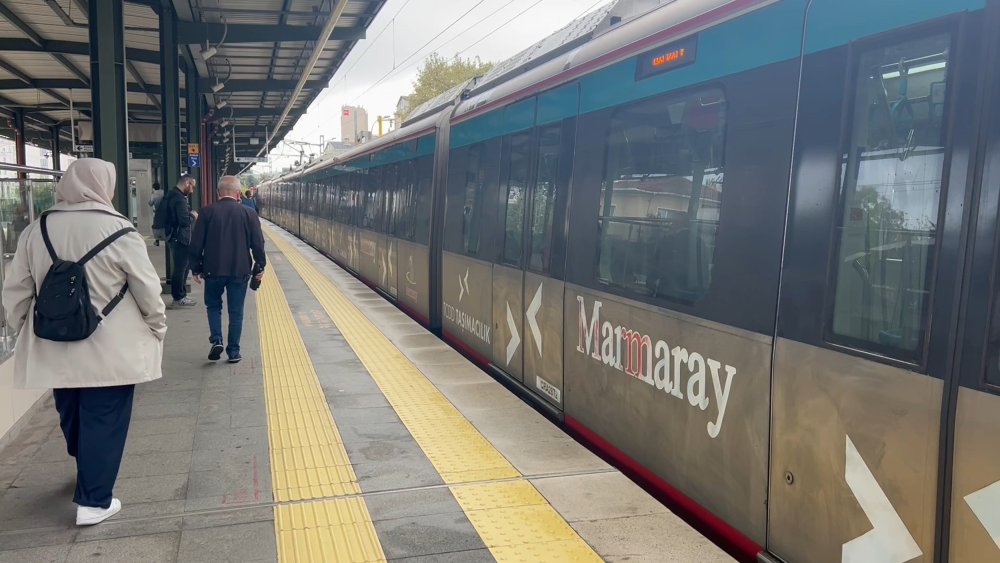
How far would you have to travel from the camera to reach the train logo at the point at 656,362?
353cm

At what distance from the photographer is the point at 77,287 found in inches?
136

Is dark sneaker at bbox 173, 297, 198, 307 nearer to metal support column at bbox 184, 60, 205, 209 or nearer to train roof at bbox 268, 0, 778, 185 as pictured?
train roof at bbox 268, 0, 778, 185

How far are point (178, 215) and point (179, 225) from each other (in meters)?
0.14

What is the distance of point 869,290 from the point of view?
271cm

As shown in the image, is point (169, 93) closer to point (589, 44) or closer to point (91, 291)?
point (589, 44)

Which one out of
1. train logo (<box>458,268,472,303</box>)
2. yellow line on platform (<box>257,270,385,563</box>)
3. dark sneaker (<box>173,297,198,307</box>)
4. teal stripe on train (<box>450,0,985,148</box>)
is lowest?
dark sneaker (<box>173,297,198,307</box>)

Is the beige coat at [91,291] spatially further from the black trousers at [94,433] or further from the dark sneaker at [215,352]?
the dark sneaker at [215,352]

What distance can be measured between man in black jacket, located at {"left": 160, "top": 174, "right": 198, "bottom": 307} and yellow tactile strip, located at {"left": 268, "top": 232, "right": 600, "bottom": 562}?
438cm

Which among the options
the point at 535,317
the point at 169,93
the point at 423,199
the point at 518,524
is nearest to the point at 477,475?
the point at 518,524

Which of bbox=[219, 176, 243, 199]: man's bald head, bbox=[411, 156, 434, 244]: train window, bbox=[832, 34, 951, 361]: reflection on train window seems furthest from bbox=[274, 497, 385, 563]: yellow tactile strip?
bbox=[411, 156, 434, 244]: train window

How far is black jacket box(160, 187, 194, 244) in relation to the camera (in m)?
10.6

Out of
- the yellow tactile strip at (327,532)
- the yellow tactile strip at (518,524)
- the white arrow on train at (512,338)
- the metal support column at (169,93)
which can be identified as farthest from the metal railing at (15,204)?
the metal support column at (169,93)

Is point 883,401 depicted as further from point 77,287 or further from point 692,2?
point 77,287

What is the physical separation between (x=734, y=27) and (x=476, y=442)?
Answer: 2.83 metres
